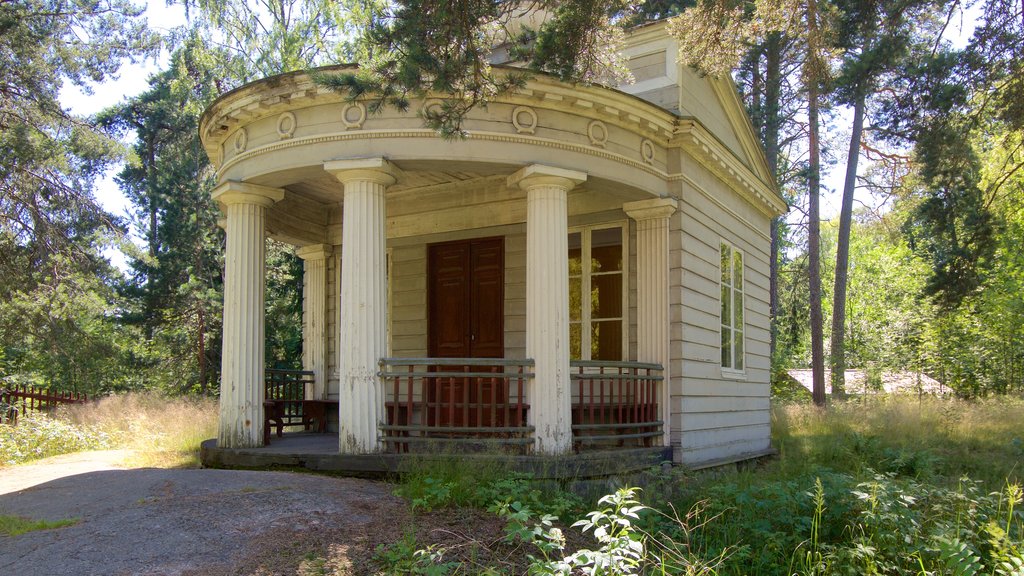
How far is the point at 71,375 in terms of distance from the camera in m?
27.5

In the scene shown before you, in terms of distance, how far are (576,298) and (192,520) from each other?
18.6ft

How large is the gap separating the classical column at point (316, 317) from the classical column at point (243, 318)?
9.76 feet

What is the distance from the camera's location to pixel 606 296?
391 inches

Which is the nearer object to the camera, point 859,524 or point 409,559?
point 409,559

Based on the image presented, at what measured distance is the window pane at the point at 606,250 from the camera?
9.95 m

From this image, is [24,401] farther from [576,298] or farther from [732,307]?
[732,307]

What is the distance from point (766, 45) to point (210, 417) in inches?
581

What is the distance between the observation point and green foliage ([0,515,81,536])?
18.6ft

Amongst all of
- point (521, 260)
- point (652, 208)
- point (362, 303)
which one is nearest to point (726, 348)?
point (652, 208)

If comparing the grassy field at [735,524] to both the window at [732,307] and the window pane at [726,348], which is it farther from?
the window at [732,307]

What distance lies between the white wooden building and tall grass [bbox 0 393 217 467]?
1897 millimetres

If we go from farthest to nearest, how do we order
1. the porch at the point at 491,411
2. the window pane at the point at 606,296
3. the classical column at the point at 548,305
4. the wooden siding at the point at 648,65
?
the window pane at the point at 606,296
the wooden siding at the point at 648,65
the classical column at the point at 548,305
the porch at the point at 491,411

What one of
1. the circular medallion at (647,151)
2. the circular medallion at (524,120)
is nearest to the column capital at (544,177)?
the circular medallion at (524,120)

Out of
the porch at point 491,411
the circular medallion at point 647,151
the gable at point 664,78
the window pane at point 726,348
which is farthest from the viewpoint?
the window pane at point 726,348
